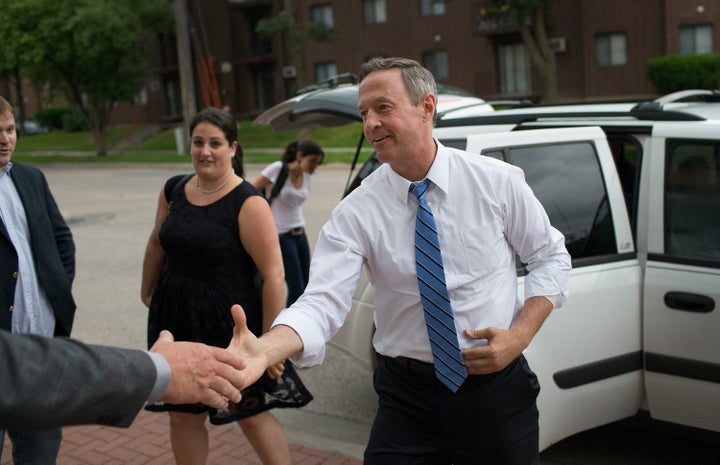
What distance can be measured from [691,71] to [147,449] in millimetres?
29733

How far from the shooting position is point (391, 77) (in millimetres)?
2658

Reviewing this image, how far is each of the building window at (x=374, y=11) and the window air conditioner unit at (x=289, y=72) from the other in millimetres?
4852

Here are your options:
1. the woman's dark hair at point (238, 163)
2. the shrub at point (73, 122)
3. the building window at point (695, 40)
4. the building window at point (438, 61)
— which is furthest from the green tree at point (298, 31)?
the woman's dark hair at point (238, 163)

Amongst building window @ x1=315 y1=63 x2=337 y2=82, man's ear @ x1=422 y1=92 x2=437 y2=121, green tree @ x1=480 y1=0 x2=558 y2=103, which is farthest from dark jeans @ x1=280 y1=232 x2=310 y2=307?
building window @ x1=315 y1=63 x2=337 y2=82

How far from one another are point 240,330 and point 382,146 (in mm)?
771

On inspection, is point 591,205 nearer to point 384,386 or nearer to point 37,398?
point 384,386

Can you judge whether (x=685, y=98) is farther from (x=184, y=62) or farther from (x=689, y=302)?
(x=184, y=62)

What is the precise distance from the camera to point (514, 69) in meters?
36.8

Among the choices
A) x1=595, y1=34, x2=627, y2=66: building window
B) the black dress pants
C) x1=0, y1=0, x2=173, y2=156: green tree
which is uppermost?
x1=0, y1=0, x2=173, y2=156: green tree

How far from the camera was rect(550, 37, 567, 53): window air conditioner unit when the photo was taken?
3431cm

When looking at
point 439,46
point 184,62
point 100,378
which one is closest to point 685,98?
point 100,378

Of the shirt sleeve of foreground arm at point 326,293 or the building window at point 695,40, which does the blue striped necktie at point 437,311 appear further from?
the building window at point 695,40

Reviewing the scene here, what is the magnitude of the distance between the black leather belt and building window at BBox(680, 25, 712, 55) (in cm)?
3269

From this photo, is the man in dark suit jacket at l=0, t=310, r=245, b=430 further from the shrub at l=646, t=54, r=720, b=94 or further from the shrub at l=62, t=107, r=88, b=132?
the shrub at l=62, t=107, r=88, b=132
